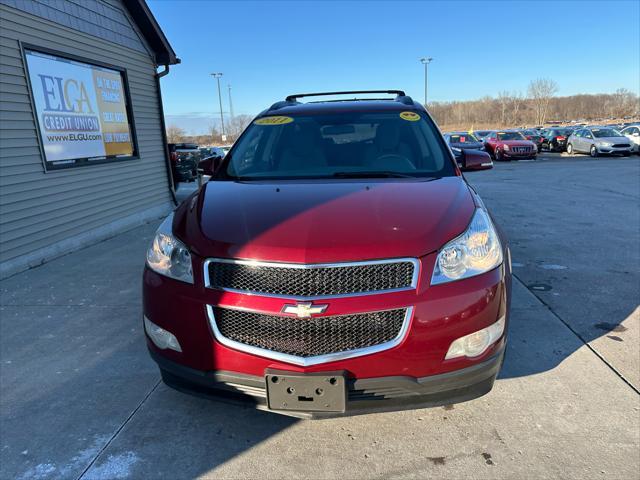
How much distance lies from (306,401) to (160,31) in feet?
29.4

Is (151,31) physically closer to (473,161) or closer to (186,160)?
(186,160)

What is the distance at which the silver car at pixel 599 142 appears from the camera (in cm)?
2220

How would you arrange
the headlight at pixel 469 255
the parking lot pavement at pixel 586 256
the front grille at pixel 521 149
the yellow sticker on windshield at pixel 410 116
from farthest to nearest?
the front grille at pixel 521 149 → the yellow sticker on windshield at pixel 410 116 → the parking lot pavement at pixel 586 256 → the headlight at pixel 469 255

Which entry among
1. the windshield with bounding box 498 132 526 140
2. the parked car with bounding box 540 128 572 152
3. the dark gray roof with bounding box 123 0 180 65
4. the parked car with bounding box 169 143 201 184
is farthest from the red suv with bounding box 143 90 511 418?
the parked car with bounding box 540 128 572 152

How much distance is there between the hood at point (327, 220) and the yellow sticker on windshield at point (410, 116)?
93cm

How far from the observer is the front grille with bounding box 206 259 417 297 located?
6.29 ft

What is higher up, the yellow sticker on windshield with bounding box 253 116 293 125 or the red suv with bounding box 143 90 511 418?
the yellow sticker on windshield with bounding box 253 116 293 125

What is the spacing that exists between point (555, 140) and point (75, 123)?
96.7 feet

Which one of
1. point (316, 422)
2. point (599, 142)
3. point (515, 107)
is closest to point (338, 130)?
point (316, 422)

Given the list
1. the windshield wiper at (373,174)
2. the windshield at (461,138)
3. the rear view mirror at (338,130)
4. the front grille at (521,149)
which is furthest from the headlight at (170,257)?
the front grille at (521,149)

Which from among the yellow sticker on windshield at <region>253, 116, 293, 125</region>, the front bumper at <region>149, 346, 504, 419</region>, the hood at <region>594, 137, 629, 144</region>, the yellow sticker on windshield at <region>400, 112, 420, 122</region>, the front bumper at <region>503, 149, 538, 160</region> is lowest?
the front bumper at <region>503, 149, 538, 160</region>

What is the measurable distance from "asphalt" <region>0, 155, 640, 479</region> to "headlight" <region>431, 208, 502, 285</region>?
35.8 inches

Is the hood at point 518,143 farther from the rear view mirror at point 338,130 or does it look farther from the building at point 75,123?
the rear view mirror at point 338,130

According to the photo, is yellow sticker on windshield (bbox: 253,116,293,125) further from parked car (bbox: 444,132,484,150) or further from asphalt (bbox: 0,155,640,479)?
parked car (bbox: 444,132,484,150)
